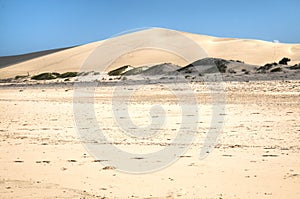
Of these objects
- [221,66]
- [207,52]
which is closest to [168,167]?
[221,66]

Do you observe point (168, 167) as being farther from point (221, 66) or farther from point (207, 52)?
point (207, 52)

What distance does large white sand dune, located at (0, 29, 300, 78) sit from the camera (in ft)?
168

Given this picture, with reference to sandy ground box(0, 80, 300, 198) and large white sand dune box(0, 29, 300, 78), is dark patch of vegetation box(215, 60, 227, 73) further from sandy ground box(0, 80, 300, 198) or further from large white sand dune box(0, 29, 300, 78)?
large white sand dune box(0, 29, 300, 78)

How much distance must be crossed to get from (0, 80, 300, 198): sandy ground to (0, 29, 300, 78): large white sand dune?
38.2 metres

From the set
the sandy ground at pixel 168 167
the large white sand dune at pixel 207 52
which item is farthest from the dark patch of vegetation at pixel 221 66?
the large white sand dune at pixel 207 52

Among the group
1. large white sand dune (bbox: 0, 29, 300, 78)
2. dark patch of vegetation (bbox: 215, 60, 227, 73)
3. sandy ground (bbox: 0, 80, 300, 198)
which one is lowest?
sandy ground (bbox: 0, 80, 300, 198)

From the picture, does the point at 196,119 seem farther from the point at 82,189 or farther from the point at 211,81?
the point at 211,81

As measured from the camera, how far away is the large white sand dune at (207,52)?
51188 mm

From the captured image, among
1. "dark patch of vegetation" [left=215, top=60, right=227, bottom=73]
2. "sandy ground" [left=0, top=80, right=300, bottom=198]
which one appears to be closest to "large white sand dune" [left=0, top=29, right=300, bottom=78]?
"dark patch of vegetation" [left=215, top=60, right=227, bottom=73]

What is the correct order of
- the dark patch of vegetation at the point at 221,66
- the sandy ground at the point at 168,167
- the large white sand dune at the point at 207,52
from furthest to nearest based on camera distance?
the large white sand dune at the point at 207,52 → the dark patch of vegetation at the point at 221,66 → the sandy ground at the point at 168,167

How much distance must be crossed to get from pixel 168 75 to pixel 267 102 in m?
15.8

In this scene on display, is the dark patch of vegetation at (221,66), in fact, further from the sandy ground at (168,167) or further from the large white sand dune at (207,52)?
the large white sand dune at (207,52)

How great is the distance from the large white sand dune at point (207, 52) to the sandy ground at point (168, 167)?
38.2 metres

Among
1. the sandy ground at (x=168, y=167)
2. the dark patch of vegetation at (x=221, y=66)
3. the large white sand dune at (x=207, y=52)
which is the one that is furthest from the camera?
the large white sand dune at (x=207, y=52)
